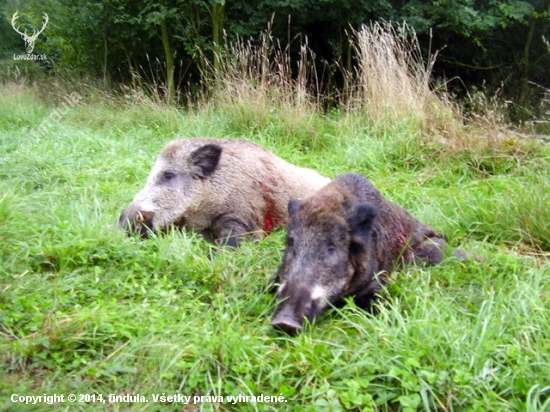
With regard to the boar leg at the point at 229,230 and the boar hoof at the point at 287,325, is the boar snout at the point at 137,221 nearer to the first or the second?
the boar leg at the point at 229,230

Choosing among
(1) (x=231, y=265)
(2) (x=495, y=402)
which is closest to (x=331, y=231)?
(1) (x=231, y=265)

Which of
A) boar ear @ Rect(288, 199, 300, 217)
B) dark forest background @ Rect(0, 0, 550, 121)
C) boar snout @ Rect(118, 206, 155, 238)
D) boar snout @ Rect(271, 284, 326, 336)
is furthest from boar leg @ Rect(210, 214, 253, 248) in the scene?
dark forest background @ Rect(0, 0, 550, 121)

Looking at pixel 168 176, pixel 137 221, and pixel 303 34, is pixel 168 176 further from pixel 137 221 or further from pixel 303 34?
pixel 303 34

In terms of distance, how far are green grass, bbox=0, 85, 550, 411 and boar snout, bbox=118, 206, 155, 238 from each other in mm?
118

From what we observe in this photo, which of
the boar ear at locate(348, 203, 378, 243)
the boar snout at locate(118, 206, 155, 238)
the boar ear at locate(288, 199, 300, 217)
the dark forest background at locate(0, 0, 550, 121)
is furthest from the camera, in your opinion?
the dark forest background at locate(0, 0, 550, 121)

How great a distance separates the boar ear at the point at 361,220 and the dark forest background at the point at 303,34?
28.2 feet

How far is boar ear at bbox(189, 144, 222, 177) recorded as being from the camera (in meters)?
5.31

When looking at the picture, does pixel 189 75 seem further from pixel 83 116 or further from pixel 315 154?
pixel 315 154

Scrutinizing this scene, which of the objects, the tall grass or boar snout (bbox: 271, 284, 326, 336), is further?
the tall grass

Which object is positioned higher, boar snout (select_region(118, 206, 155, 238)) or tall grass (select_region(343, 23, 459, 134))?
tall grass (select_region(343, 23, 459, 134))

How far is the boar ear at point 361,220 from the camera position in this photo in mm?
3684

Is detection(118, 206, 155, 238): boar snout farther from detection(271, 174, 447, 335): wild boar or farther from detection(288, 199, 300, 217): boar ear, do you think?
detection(271, 174, 447, 335): wild boar

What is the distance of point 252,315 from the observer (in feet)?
11.5

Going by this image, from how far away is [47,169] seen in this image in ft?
21.7
